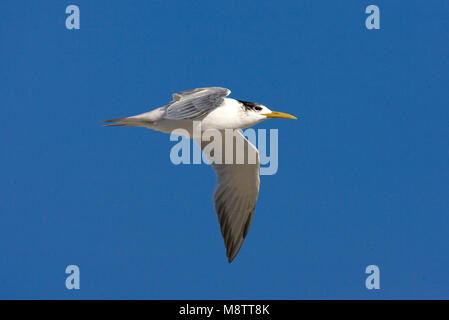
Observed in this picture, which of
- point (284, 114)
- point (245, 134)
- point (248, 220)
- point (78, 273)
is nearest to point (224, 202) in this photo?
point (248, 220)

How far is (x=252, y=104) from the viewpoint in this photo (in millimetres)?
7531

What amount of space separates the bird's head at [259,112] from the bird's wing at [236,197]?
0.62 metres

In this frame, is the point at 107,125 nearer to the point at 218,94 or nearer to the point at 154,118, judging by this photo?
the point at 154,118

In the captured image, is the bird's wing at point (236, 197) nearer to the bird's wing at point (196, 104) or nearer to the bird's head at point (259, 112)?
the bird's head at point (259, 112)

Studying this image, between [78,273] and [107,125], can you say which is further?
[78,273]

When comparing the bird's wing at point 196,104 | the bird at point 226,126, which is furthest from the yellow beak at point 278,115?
the bird's wing at point 196,104

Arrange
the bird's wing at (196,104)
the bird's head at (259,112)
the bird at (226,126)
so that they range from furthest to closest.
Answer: the bird's head at (259,112)
the bird at (226,126)
the bird's wing at (196,104)

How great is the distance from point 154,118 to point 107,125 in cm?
48

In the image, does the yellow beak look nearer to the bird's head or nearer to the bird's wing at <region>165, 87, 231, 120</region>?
the bird's head

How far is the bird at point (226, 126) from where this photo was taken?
276 inches

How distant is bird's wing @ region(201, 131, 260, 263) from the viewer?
26.6ft

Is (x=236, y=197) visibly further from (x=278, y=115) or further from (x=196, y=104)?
(x=196, y=104)

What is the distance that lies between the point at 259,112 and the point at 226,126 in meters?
0.39

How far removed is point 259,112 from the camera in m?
7.51
